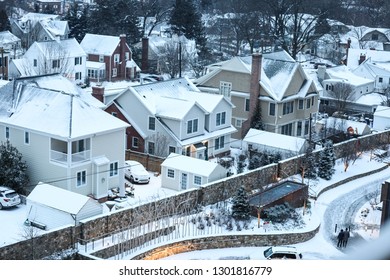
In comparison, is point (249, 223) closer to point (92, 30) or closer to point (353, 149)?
point (353, 149)

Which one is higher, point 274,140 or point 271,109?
point 271,109

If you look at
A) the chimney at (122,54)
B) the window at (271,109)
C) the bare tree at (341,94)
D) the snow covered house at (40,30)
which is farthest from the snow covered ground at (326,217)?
the snow covered house at (40,30)

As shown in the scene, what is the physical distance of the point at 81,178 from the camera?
899cm

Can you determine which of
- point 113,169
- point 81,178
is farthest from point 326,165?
point 81,178

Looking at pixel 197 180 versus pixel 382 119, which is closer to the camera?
pixel 197 180

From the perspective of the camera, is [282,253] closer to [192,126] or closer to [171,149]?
[171,149]

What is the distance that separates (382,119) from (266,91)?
2883 mm

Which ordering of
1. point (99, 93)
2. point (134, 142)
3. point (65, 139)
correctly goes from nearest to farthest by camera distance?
point (65, 139) < point (134, 142) < point (99, 93)

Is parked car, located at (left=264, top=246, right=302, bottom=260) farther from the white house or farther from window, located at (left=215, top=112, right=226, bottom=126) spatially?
the white house

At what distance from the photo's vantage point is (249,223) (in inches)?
323

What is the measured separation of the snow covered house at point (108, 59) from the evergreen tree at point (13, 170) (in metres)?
11.2

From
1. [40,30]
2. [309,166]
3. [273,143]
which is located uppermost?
[40,30]

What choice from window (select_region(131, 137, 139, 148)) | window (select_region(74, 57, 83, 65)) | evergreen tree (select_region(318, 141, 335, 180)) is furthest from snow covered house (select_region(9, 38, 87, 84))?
evergreen tree (select_region(318, 141, 335, 180))
